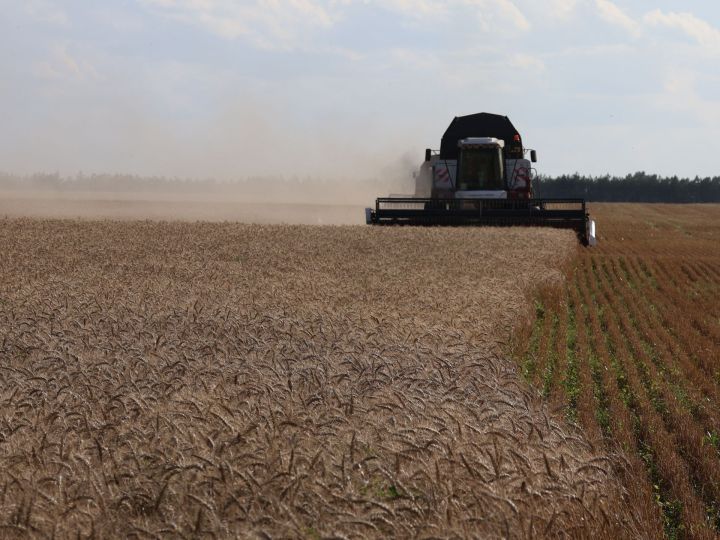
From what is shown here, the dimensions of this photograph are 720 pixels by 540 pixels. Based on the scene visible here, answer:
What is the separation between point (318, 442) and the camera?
5.11 metres

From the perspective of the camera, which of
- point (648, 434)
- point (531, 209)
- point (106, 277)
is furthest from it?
point (531, 209)

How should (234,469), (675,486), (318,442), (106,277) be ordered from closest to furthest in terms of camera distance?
(234,469)
(318,442)
(675,486)
(106,277)

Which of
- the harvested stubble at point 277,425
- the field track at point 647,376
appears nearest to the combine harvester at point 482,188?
the field track at point 647,376

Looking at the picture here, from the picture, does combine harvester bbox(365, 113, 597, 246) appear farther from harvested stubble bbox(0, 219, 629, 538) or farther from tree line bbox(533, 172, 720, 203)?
tree line bbox(533, 172, 720, 203)

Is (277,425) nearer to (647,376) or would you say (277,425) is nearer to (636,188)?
(647,376)

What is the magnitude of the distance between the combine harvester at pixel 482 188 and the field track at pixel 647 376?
8.69m

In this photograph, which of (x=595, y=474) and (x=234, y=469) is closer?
(x=234, y=469)

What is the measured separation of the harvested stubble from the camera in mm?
4273

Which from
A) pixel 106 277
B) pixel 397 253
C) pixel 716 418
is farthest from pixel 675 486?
pixel 397 253

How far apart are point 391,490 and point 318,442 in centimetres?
59

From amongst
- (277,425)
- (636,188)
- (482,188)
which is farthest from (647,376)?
(636,188)

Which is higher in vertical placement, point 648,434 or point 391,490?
point 391,490

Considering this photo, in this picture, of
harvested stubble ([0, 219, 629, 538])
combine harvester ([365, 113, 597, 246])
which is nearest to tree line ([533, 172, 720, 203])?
combine harvester ([365, 113, 597, 246])

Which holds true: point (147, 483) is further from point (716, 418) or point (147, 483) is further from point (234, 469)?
point (716, 418)
